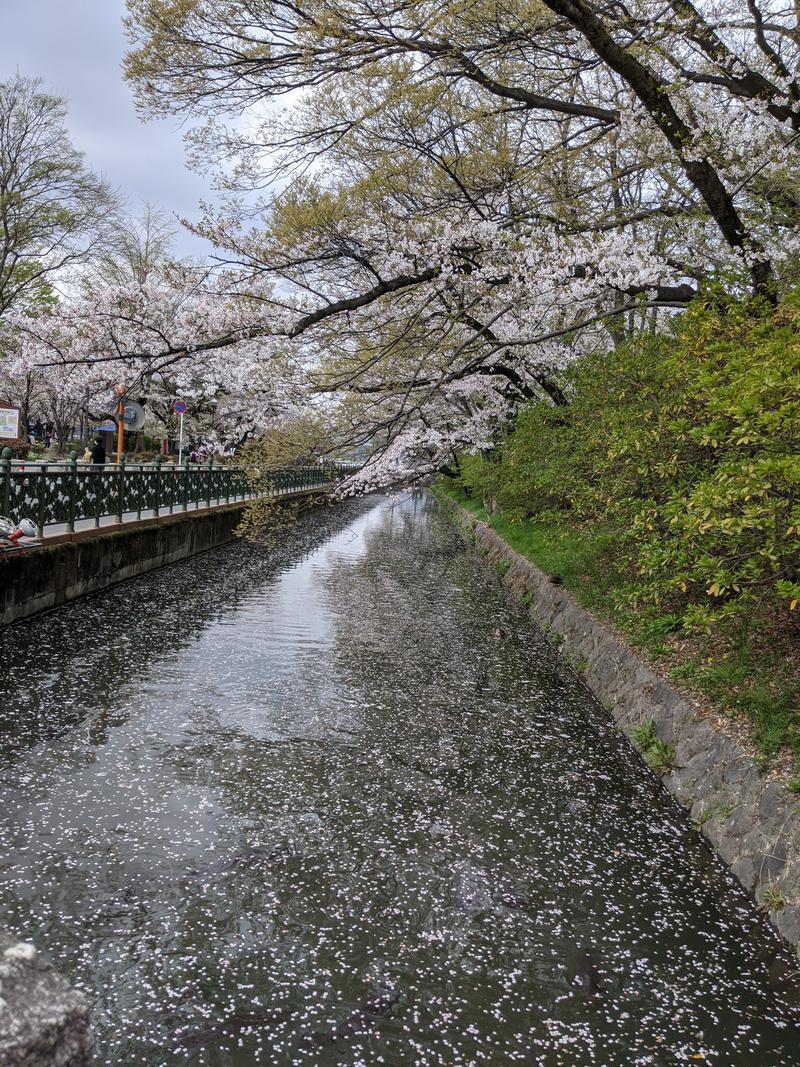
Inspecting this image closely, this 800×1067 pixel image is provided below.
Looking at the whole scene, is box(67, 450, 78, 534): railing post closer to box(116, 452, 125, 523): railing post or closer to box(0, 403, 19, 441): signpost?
box(0, 403, 19, 441): signpost

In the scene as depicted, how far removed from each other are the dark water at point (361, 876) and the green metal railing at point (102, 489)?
316cm

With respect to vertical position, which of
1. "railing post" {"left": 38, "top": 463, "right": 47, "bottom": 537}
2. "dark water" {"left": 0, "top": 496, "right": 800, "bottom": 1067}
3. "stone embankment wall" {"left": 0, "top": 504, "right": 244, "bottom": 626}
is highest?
"railing post" {"left": 38, "top": 463, "right": 47, "bottom": 537}

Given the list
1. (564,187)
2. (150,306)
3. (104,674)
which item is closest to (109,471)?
(150,306)

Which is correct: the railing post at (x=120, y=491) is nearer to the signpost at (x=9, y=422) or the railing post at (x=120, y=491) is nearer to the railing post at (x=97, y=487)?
the railing post at (x=97, y=487)

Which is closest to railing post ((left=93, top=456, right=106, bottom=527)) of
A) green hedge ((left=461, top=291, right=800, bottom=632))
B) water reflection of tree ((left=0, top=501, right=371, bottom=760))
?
water reflection of tree ((left=0, top=501, right=371, bottom=760))

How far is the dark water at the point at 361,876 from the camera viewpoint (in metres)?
3.76

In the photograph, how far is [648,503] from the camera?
25.9 ft

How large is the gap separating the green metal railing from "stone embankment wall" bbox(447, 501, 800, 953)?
7763mm

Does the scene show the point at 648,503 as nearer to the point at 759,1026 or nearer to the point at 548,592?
the point at 759,1026

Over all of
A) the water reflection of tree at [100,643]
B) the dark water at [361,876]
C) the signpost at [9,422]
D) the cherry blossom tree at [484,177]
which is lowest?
the dark water at [361,876]

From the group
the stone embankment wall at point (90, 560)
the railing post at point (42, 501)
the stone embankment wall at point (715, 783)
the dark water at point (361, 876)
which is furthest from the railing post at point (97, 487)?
the stone embankment wall at point (715, 783)

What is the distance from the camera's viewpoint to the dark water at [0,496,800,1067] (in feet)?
12.3

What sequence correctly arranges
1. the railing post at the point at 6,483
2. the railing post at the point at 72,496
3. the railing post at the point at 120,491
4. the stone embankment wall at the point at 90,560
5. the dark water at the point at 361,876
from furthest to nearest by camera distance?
the railing post at the point at 120,491
the railing post at the point at 72,496
the railing post at the point at 6,483
the stone embankment wall at the point at 90,560
the dark water at the point at 361,876

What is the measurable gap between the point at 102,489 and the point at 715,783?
13228 mm
